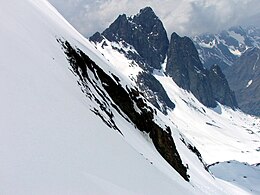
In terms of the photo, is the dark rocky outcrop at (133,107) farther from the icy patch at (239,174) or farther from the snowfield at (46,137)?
the icy patch at (239,174)

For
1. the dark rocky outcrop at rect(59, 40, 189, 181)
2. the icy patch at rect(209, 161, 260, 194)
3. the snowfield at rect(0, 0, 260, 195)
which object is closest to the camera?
the snowfield at rect(0, 0, 260, 195)

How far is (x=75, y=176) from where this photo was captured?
12641mm

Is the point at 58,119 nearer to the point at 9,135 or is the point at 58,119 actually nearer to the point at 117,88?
the point at 9,135

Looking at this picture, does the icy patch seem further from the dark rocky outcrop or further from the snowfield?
the snowfield

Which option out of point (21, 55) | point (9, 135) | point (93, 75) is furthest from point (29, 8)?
point (9, 135)

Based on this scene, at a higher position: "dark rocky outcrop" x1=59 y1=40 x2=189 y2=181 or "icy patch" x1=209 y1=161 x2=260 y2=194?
"dark rocky outcrop" x1=59 y1=40 x2=189 y2=181

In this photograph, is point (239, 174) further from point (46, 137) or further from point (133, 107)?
point (46, 137)

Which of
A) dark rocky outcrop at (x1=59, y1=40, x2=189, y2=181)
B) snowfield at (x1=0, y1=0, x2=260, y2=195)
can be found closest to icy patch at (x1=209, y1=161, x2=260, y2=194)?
dark rocky outcrop at (x1=59, y1=40, x2=189, y2=181)

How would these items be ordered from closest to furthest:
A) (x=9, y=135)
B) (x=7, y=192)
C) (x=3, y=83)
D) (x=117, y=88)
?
1. (x=7, y=192)
2. (x=9, y=135)
3. (x=3, y=83)
4. (x=117, y=88)

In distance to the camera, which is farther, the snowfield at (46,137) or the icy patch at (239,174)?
the icy patch at (239,174)

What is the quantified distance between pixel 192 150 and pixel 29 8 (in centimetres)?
4992

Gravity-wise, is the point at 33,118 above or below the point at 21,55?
below

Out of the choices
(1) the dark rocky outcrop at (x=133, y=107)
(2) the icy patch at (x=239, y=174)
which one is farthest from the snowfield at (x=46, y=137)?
(2) the icy patch at (x=239, y=174)

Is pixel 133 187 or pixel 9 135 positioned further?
pixel 133 187
